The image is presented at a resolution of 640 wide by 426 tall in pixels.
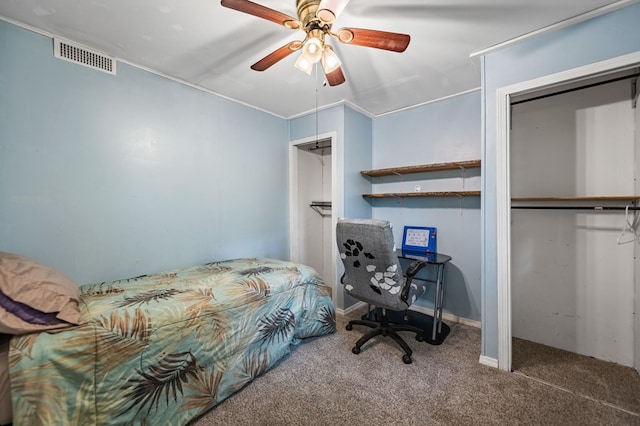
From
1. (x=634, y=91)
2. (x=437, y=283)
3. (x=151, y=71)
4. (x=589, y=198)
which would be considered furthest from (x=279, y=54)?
(x=634, y=91)

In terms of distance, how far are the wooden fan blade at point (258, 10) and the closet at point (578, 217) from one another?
2.20 meters

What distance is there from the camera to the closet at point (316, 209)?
3623 mm

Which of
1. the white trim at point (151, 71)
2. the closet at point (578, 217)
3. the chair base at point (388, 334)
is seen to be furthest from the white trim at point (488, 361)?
the white trim at point (151, 71)

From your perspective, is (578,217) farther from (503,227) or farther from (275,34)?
(275,34)

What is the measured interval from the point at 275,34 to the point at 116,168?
1611 millimetres

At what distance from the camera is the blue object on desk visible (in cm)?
284

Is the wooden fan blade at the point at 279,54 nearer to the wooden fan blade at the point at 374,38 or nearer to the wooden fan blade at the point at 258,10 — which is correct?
the wooden fan blade at the point at 258,10

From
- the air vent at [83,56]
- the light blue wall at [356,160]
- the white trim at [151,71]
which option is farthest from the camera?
the light blue wall at [356,160]

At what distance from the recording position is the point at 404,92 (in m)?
2.66

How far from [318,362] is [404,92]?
8.78ft

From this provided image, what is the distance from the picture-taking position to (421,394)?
1.66 metres

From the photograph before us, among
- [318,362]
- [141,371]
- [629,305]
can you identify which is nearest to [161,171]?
[141,371]

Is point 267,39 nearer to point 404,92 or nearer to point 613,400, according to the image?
point 404,92

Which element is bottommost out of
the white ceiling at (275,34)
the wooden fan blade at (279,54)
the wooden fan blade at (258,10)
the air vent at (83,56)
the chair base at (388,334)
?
the chair base at (388,334)
